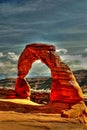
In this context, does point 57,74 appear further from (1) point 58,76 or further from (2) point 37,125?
(2) point 37,125

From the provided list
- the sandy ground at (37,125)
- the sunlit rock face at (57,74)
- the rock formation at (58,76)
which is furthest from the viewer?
the sunlit rock face at (57,74)

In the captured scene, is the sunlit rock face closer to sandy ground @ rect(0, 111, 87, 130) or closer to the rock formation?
the rock formation

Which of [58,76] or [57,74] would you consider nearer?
[58,76]

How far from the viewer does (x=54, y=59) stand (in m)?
33.4

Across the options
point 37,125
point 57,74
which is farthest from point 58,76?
point 37,125

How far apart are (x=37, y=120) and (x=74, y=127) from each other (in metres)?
1.63

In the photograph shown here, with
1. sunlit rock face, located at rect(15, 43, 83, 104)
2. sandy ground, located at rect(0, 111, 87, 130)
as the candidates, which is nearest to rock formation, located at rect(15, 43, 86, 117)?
sunlit rock face, located at rect(15, 43, 83, 104)

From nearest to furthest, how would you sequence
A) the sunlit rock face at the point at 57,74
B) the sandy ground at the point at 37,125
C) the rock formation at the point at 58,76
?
the sandy ground at the point at 37,125 < the rock formation at the point at 58,76 < the sunlit rock face at the point at 57,74

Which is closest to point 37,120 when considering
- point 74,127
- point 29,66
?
point 74,127

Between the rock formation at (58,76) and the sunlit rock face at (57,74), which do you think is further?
the sunlit rock face at (57,74)

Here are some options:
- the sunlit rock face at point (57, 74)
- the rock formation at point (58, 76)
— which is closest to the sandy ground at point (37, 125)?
the rock formation at point (58, 76)

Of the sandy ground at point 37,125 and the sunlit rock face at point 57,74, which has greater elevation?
the sandy ground at point 37,125

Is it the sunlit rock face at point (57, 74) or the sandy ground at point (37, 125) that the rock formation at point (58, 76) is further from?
the sandy ground at point (37, 125)

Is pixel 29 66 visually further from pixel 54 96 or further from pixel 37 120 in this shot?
pixel 37 120
